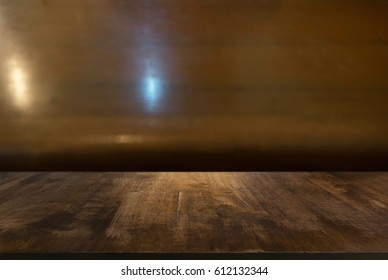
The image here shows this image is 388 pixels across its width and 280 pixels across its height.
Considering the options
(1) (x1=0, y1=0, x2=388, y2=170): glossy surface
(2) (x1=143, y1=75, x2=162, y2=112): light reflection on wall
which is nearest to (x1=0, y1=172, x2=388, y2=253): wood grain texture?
(1) (x1=0, y1=0, x2=388, y2=170): glossy surface

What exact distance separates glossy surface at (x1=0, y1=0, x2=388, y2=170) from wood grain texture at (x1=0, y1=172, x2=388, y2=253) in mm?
390

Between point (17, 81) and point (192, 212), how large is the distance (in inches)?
46.9

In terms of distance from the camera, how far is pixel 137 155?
1.58m

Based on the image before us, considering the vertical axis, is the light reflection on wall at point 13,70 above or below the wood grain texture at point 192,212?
above

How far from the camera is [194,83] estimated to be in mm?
1601

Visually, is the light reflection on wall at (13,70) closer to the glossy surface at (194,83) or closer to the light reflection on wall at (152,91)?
the glossy surface at (194,83)

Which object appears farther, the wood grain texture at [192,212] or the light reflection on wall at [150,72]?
the light reflection on wall at [150,72]

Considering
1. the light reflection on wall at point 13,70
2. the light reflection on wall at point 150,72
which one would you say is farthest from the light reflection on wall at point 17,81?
the light reflection on wall at point 150,72

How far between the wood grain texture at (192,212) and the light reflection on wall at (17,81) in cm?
54

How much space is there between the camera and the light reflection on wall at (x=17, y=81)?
1.60 m

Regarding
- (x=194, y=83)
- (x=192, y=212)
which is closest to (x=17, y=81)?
(x=194, y=83)

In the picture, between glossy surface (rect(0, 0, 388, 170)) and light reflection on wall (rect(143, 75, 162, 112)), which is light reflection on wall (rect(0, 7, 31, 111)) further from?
light reflection on wall (rect(143, 75, 162, 112))

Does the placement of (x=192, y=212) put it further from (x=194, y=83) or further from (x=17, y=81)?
(x=17, y=81)

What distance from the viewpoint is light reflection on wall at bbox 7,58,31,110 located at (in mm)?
1597
